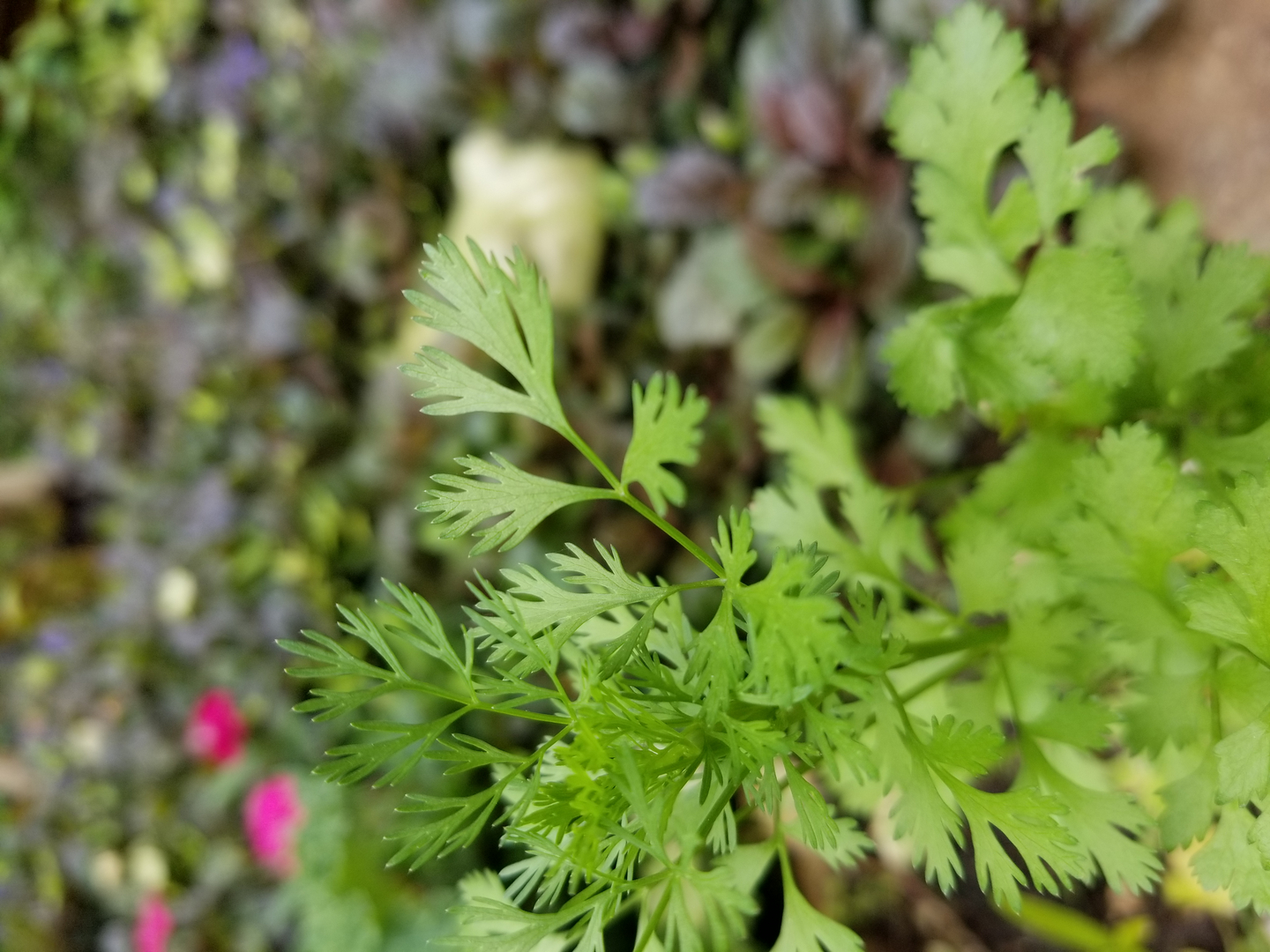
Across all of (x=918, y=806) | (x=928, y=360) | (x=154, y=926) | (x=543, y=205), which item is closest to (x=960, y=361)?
(x=928, y=360)

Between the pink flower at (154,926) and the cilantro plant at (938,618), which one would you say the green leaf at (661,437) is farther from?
the pink flower at (154,926)

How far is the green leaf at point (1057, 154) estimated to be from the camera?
412 millimetres

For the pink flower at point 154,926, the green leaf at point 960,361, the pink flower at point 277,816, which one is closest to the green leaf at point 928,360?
the green leaf at point 960,361

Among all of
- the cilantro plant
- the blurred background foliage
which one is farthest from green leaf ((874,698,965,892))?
the blurred background foliage

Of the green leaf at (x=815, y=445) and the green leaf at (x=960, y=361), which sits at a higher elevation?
the green leaf at (x=960, y=361)

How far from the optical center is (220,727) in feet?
4.71

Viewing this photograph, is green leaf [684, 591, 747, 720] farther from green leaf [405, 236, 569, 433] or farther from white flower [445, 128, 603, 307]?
white flower [445, 128, 603, 307]

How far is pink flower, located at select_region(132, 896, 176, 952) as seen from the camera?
4.67 feet

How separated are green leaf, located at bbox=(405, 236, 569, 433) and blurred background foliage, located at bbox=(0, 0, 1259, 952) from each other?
654mm

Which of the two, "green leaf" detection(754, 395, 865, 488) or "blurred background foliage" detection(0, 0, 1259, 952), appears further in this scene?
"blurred background foliage" detection(0, 0, 1259, 952)

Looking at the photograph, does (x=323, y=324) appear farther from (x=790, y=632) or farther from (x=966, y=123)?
(x=790, y=632)

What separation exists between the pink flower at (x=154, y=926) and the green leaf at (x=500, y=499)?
1440 mm

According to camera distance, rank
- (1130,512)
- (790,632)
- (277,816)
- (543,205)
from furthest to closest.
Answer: (277,816)
(543,205)
(1130,512)
(790,632)

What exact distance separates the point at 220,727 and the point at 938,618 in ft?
4.20
